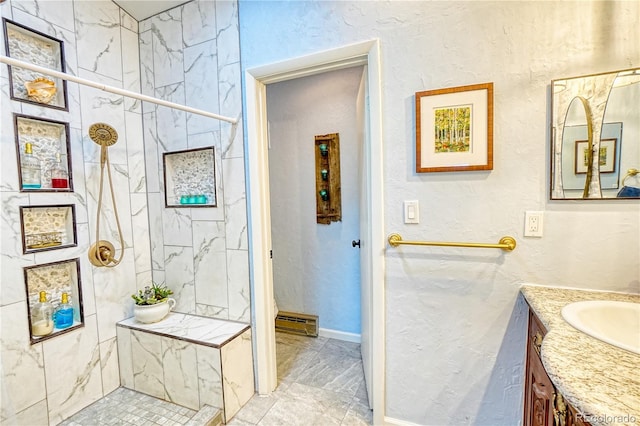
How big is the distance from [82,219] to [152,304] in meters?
0.72

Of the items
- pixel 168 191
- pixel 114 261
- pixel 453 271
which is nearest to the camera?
pixel 453 271

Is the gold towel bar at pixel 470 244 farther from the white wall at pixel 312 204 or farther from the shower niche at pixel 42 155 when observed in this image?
the shower niche at pixel 42 155

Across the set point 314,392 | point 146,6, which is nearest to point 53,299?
point 314,392

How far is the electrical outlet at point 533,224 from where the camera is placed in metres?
1.29

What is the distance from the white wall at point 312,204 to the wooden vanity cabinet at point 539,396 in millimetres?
1434

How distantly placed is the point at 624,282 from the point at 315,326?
7.12ft

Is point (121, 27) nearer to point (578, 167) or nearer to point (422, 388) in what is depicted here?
point (578, 167)

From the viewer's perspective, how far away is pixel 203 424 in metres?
1.58

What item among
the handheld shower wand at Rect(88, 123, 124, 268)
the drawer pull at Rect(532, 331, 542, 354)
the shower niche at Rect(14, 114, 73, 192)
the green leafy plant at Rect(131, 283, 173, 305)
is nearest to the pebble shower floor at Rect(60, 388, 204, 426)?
the green leafy plant at Rect(131, 283, 173, 305)

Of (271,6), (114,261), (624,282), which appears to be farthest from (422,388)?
(271,6)

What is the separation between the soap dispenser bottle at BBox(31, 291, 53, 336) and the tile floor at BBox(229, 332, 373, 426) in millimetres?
1223

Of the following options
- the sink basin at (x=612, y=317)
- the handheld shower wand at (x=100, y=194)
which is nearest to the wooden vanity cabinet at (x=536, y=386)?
the sink basin at (x=612, y=317)

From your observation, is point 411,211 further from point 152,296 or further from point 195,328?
point 152,296

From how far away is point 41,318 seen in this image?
1681mm
